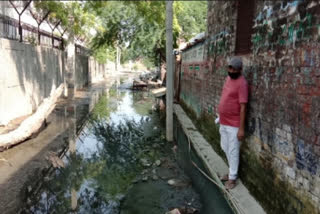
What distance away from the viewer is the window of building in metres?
4.22

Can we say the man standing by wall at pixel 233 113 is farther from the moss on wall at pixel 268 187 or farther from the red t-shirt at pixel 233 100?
the moss on wall at pixel 268 187

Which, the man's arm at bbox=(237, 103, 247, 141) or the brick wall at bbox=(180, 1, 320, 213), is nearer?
the brick wall at bbox=(180, 1, 320, 213)

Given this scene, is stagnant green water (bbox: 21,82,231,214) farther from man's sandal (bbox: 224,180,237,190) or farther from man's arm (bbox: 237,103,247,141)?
man's arm (bbox: 237,103,247,141)

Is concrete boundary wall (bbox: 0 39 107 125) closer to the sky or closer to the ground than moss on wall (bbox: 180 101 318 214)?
closer to the sky

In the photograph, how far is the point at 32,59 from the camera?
412 inches

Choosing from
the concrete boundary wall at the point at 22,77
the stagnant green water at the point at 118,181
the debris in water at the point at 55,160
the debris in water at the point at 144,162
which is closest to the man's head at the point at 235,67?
the stagnant green water at the point at 118,181

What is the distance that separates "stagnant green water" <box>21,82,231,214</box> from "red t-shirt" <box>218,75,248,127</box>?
113cm

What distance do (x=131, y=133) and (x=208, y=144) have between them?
2.83 meters

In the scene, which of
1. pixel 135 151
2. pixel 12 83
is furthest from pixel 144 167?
pixel 12 83

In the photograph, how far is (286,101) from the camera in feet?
9.74

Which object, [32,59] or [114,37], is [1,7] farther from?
[114,37]

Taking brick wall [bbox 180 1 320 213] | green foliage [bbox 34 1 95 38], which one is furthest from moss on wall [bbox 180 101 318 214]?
green foliage [bbox 34 1 95 38]

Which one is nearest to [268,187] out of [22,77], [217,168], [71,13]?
[217,168]

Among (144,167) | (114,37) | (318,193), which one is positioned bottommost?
(144,167)
